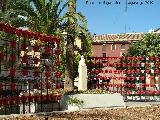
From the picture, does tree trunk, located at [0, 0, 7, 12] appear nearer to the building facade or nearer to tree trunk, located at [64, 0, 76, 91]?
tree trunk, located at [64, 0, 76, 91]

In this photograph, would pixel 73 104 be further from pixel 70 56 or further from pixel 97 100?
pixel 70 56

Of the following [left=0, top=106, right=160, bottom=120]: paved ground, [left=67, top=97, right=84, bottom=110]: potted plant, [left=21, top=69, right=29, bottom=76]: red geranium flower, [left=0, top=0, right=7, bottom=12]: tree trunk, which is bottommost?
[left=0, top=106, right=160, bottom=120]: paved ground

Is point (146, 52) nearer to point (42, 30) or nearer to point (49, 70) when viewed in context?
point (42, 30)

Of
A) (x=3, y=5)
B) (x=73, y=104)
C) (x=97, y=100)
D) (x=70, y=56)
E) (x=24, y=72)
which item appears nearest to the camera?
(x=24, y=72)

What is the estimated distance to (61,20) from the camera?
2673cm

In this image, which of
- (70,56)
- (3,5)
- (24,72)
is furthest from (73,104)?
(3,5)

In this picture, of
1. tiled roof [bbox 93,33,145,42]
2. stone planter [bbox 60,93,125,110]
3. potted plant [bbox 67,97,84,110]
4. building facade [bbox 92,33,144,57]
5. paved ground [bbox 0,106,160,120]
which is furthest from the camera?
building facade [bbox 92,33,144,57]

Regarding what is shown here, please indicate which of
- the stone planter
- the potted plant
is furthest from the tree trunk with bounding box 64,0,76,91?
the potted plant

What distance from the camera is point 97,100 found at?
21.2 m

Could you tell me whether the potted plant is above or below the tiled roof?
below

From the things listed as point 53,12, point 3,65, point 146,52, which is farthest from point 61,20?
point 146,52

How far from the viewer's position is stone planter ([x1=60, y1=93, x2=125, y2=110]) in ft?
67.0

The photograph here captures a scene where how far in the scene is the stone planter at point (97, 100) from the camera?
67.0 feet

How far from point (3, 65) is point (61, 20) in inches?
304
